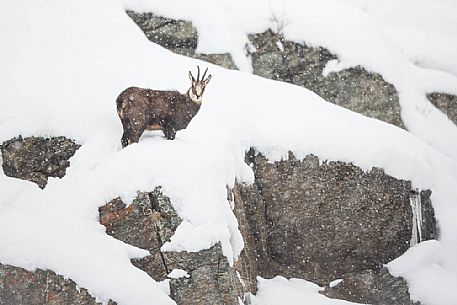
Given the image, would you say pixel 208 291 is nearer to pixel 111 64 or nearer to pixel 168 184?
pixel 168 184

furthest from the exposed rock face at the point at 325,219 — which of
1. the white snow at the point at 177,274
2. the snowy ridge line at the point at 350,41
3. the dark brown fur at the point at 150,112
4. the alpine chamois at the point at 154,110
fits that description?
the snowy ridge line at the point at 350,41

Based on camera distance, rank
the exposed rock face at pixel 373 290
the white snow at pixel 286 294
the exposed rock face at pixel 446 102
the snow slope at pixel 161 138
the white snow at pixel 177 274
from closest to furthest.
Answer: the snow slope at pixel 161 138
the white snow at pixel 177 274
the white snow at pixel 286 294
the exposed rock face at pixel 373 290
the exposed rock face at pixel 446 102

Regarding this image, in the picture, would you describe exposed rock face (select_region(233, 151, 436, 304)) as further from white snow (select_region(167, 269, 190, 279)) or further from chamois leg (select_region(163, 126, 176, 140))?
white snow (select_region(167, 269, 190, 279))

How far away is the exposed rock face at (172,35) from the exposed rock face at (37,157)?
550 centimetres

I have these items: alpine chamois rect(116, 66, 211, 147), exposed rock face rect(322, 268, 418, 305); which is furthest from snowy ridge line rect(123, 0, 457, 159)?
alpine chamois rect(116, 66, 211, 147)

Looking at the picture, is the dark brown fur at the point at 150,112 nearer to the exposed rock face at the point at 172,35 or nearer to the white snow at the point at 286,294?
the white snow at the point at 286,294

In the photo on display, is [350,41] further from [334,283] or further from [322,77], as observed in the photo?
[334,283]

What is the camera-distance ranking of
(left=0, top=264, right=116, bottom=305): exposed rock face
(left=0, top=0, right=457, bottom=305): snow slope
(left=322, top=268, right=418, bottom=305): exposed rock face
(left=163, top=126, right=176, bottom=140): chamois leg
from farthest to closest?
(left=322, top=268, right=418, bottom=305): exposed rock face < (left=163, top=126, right=176, bottom=140): chamois leg < (left=0, top=0, right=457, bottom=305): snow slope < (left=0, top=264, right=116, bottom=305): exposed rock face

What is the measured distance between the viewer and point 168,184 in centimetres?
778

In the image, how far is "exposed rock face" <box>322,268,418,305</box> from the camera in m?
10.2

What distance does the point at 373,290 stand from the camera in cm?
1023

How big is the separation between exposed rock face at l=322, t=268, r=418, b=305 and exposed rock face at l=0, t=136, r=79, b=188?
5.10 metres

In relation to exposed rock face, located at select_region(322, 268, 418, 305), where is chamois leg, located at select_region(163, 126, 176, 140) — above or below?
above

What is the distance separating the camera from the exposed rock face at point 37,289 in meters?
6.58
